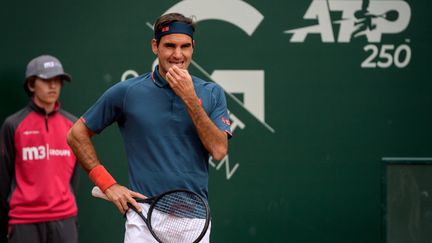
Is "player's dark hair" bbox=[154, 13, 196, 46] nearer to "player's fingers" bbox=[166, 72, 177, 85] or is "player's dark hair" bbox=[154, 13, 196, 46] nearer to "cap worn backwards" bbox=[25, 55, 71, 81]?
"player's fingers" bbox=[166, 72, 177, 85]

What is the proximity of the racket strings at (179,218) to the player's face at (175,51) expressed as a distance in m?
0.56

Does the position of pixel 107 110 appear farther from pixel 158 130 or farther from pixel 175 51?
pixel 175 51

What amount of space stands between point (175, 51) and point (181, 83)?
0.22 metres

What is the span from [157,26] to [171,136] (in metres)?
0.50

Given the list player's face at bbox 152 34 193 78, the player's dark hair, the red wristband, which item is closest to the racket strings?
the red wristband

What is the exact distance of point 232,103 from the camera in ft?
18.1

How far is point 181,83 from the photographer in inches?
134

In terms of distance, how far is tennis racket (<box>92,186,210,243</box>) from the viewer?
11.4ft

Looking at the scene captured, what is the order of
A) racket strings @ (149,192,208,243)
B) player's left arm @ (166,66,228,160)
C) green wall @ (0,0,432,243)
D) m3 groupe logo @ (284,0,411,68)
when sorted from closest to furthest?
player's left arm @ (166,66,228,160) → racket strings @ (149,192,208,243) → green wall @ (0,0,432,243) → m3 groupe logo @ (284,0,411,68)

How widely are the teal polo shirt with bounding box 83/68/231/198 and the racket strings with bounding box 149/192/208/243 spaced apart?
0.06 metres

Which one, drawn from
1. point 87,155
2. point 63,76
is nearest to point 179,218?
point 87,155

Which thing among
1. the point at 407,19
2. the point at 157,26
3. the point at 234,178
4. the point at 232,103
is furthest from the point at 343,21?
the point at 157,26

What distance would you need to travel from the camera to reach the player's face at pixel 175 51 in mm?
3551

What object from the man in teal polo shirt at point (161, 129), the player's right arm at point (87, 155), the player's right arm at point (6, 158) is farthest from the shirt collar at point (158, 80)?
the player's right arm at point (6, 158)
